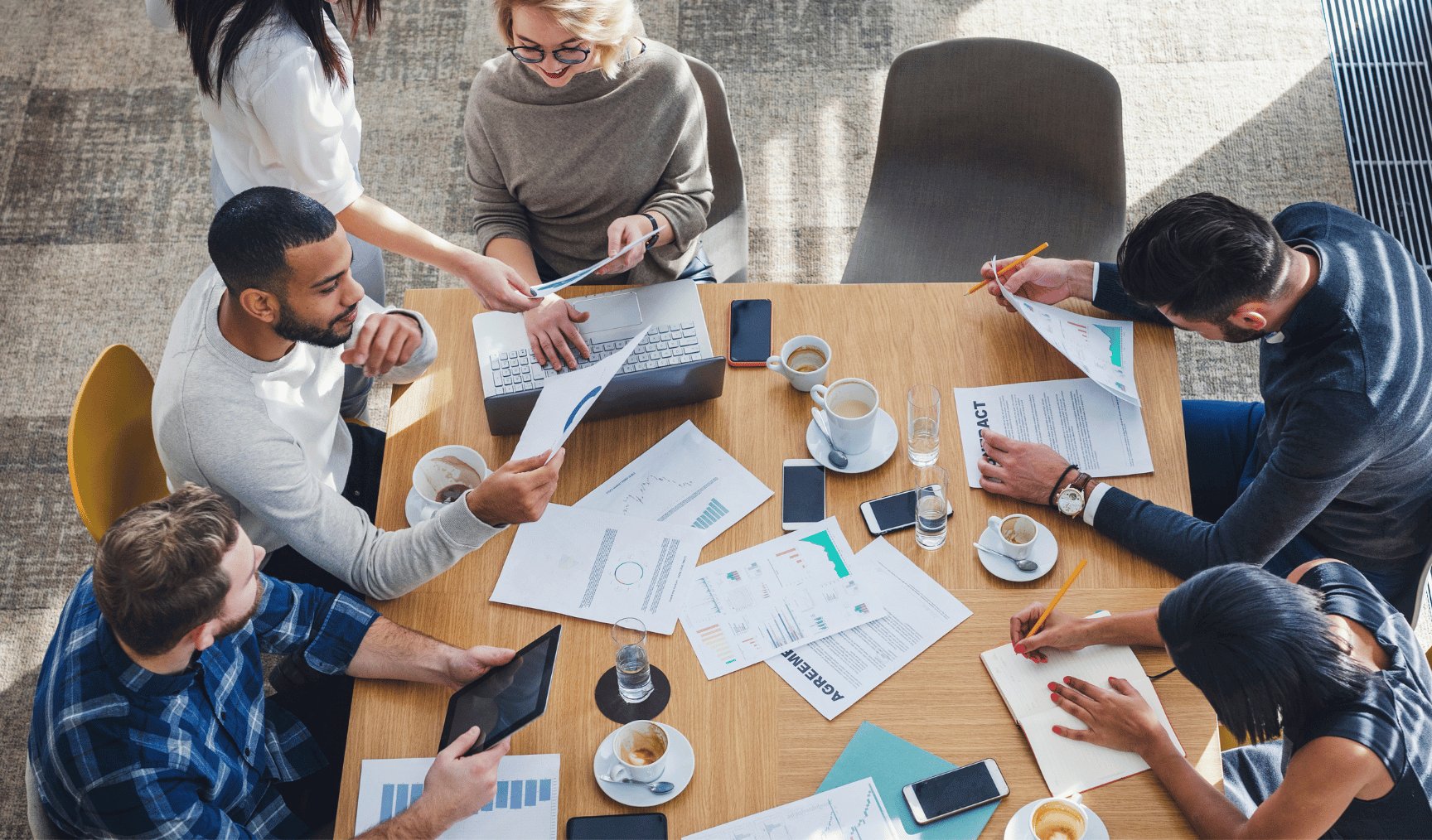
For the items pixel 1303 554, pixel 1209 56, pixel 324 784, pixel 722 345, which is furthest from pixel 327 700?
pixel 1209 56

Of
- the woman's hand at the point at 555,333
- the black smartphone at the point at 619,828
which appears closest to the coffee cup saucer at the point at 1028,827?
the black smartphone at the point at 619,828

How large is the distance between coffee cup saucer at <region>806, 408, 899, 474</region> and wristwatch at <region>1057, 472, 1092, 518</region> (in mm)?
298

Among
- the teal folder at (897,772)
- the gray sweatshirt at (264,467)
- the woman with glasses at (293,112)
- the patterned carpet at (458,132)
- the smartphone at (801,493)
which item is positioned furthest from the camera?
the patterned carpet at (458,132)

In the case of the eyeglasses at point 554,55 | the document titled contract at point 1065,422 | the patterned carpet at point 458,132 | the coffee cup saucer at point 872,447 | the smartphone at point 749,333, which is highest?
the eyeglasses at point 554,55

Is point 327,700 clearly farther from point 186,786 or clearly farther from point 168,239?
point 168,239

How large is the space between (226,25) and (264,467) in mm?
829

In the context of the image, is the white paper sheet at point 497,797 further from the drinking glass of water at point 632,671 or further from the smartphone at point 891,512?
the smartphone at point 891,512

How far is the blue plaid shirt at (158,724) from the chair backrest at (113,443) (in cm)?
26

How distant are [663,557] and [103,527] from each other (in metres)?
0.95

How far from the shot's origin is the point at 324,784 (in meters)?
1.86

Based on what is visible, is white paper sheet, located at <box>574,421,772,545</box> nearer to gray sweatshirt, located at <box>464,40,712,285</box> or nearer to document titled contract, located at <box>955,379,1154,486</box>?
document titled contract, located at <box>955,379,1154,486</box>

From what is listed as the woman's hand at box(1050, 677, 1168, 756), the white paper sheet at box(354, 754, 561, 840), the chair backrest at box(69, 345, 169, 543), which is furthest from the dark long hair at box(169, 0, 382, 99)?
the woman's hand at box(1050, 677, 1168, 756)

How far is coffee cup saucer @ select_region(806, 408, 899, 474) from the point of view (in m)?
1.85

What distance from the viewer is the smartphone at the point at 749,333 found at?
6.58 ft
